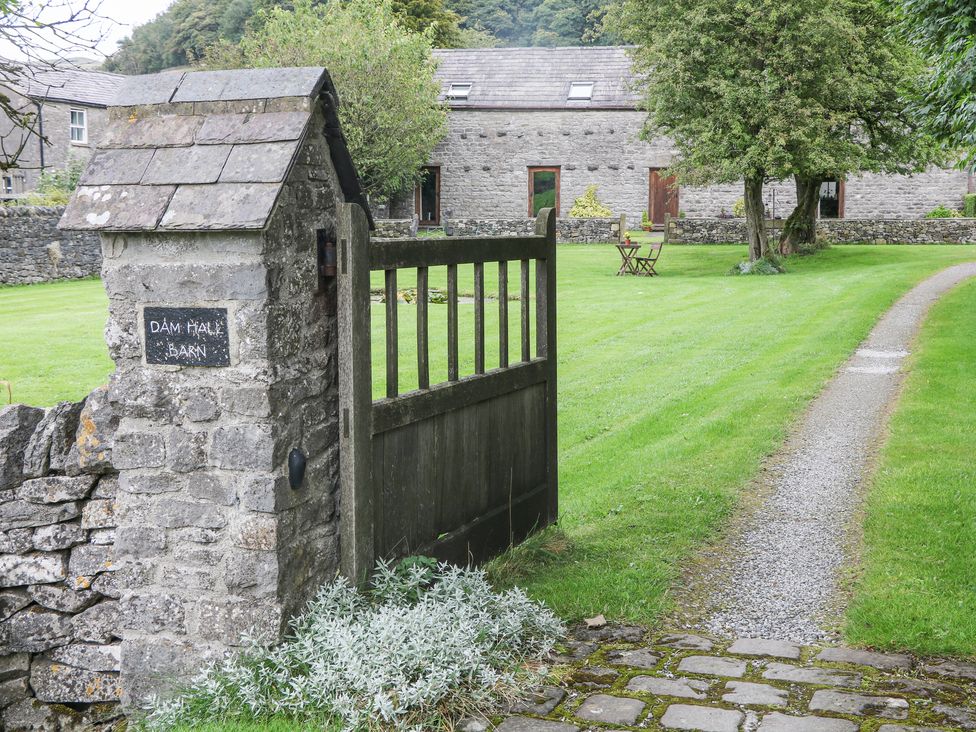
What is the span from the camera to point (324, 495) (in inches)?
192

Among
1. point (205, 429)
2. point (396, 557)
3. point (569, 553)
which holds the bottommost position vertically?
point (569, 553)

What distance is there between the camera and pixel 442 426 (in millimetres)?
5559

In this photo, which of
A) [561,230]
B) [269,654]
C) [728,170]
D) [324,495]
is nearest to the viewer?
[269,654]

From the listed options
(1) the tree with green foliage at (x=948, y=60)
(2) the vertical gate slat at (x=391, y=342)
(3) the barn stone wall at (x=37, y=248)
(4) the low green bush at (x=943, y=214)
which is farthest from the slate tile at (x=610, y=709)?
(4) the low green bush at (x=943, y=214)

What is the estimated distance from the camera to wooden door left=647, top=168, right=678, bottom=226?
41469mm

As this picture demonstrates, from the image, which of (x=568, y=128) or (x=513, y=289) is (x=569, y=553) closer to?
(x=513, y=289)

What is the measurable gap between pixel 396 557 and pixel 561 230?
3250cm

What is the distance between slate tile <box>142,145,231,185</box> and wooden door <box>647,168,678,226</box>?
124ft

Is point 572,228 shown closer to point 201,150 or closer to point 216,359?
point 201,150

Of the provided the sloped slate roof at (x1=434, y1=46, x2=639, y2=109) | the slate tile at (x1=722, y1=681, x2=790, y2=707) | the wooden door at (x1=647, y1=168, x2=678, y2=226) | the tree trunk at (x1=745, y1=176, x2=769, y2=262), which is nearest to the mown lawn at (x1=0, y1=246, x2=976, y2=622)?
the slate tile at (x1=722, y1=681, x2=790, y2=707)

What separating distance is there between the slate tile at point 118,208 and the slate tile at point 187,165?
0.20 ft

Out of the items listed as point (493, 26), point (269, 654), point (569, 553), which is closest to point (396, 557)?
point (269, 654)

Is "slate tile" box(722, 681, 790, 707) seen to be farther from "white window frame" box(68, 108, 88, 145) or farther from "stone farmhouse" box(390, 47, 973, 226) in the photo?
"white window frame" box(68, 108, 88, 145)

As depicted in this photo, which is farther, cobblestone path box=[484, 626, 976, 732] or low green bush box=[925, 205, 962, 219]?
low green bush box=[925, 205, 962, 219]
